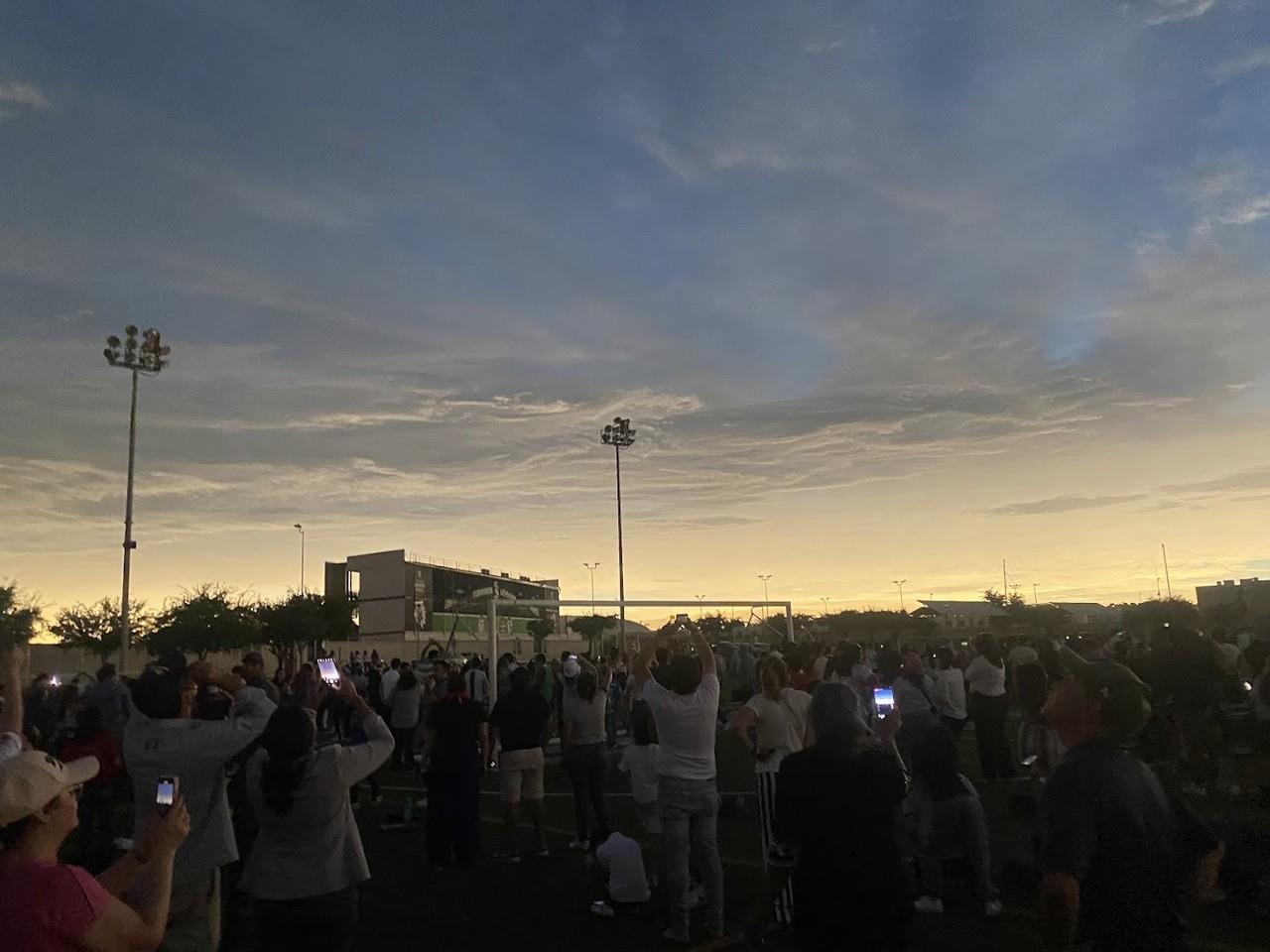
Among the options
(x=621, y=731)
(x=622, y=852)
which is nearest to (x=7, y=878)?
(x=622, y=852)

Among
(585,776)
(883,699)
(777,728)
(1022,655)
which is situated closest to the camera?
(883,699)

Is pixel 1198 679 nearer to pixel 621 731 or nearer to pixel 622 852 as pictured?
pixel 622 852

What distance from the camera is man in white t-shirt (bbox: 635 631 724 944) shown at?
252 inches

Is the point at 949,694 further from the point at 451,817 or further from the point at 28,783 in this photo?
the point at 28,783

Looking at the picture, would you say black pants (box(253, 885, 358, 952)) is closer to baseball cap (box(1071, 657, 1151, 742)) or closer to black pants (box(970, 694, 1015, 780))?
baseball cap (box(1071, 657, 1151, 742))

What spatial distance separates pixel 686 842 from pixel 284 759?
3443 millimetres

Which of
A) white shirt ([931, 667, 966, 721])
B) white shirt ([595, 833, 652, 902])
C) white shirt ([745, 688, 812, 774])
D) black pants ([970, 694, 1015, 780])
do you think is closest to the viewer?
white shirt ([595, 833, 652, 902])

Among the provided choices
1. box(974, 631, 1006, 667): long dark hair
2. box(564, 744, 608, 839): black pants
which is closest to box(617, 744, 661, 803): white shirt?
box(564, 744, 608, 839): black pants

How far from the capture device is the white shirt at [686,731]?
6.40 meters

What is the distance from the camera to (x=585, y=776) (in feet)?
31.5

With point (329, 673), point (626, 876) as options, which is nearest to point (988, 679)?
point (626, 876)

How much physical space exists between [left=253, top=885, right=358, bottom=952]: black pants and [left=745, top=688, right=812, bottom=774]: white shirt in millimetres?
4118

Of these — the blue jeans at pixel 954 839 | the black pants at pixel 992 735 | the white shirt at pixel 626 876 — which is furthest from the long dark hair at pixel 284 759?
the black pants at pixel 992 735

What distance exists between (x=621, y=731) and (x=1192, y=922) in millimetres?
14296
